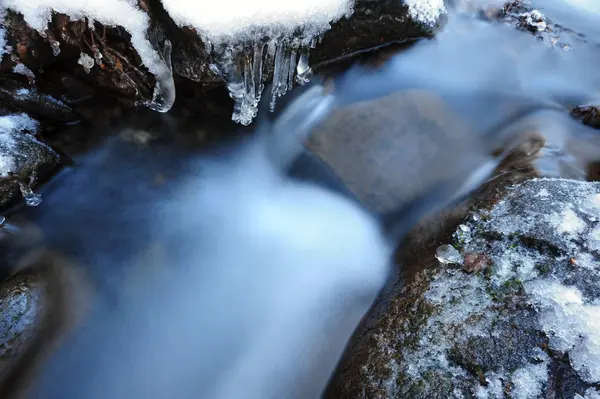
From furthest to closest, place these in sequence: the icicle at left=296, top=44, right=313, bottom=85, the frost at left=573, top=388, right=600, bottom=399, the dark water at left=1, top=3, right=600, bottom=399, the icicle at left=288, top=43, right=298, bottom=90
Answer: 1. the icicle at left=296, top=44, right=313, bottom=85
2. the icicle at left=288, top=43, right=298, bottom=90
3. the dark water at left=1, top=3, right=600, bottom=399
4. the frost at left=573, top=388, right=600, bottom=399

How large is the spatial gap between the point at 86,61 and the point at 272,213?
2.10 metres

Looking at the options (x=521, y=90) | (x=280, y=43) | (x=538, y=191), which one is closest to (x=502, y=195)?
(x=538, y=191)

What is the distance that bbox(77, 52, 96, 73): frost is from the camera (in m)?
3.61

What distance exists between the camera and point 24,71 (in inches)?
138

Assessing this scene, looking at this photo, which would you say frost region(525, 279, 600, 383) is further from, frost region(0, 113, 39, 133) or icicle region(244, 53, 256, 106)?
frost region(0, 113, 39, 133)

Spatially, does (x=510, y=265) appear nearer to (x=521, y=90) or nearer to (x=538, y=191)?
(x=538, y=191)

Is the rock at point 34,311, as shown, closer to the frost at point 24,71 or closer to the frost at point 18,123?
the frost at point 18,123

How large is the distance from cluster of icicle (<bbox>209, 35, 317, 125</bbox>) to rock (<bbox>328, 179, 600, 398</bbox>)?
2.16m

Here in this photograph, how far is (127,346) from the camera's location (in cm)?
304

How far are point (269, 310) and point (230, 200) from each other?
43.3 inches

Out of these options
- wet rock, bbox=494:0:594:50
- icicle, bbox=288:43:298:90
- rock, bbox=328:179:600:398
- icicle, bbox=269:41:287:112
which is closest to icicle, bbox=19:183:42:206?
icicle, bbox=269:41:287:112

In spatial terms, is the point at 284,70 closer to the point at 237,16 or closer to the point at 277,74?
the point at 277,74

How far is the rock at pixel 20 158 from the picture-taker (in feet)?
10.7

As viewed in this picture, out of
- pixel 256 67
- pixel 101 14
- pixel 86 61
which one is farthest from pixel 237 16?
pixel 86 61
